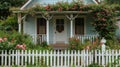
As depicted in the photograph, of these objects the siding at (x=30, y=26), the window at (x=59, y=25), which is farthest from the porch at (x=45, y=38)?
the window at (x=59, y=25)

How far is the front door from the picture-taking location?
80.7 feet

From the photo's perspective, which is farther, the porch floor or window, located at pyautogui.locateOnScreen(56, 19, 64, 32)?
window, located at pyautogui.locateOnScreen(56, 19, 64, 32)

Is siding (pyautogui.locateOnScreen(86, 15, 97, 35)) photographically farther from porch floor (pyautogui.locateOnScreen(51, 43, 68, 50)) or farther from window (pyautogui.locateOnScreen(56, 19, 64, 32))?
porch floor (pyautogui.locateOnScreen(51, 43, 68, 50))

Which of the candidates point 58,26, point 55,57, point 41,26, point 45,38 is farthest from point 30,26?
point 55,57

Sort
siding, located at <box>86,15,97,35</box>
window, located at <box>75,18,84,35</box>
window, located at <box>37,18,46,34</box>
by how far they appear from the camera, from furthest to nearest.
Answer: window, located at <box>37,18,46,34</box>
window, located at <box>75,18,84,35</box>
siding, located at <box>86,15,97,35</box>

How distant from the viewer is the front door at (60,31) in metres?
24.6

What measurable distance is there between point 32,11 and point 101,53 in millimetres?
10624

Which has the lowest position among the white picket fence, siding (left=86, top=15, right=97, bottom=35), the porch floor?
the porch floor

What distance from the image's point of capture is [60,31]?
24.7 m

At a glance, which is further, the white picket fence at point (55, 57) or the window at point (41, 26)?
the window at point (41, 26)

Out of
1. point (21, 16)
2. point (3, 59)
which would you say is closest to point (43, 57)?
point (3, 59)

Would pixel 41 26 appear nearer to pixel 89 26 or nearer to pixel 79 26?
pixel 79 26

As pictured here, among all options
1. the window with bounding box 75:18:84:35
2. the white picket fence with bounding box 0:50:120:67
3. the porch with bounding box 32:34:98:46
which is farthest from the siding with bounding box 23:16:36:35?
the white picket fence with bounding box 0:50:120:67

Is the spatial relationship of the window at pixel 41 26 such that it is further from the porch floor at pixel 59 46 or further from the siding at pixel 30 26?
the porch floor at pixel 59 46
